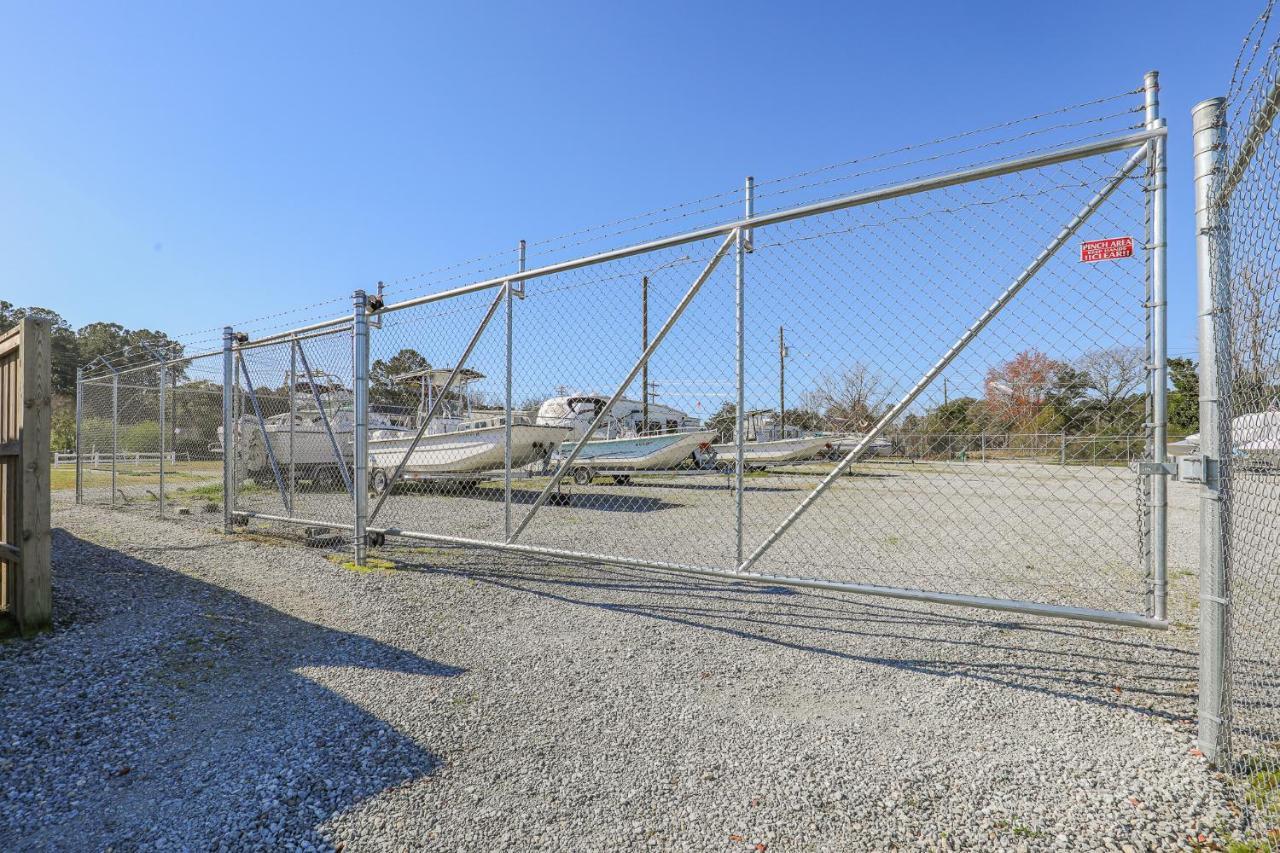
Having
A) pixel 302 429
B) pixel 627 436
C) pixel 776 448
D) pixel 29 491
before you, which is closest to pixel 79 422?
pixel 302 429

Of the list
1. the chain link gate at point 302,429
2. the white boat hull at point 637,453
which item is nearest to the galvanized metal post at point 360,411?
the chain link gate at point 302,429

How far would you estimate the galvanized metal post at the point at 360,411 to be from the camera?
5.31 m

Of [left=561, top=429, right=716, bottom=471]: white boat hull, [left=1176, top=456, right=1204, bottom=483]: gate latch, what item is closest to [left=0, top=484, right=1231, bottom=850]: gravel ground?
[left=1176, top=456, right=1204, bottom=483]: gate latch

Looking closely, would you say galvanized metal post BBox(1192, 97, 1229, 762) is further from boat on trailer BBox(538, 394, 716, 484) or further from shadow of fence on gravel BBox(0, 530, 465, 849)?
shadow of fence on gravel BBox(0, 530, 465, 849)

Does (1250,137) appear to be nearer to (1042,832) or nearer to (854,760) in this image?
(1042,832)

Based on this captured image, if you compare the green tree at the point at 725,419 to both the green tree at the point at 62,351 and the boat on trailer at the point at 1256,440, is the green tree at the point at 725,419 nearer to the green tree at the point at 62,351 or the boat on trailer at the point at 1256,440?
the boat on trailer at the point at 1256,440

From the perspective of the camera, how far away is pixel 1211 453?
2264 mm

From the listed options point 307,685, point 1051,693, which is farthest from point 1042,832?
point 307,685

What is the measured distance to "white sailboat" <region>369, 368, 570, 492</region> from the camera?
7922 mm

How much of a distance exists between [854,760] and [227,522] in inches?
287

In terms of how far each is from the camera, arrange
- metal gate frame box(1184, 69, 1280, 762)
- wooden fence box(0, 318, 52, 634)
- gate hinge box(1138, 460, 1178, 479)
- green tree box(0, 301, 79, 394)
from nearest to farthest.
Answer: metal gate frame box(1184, 69, 1280, 762) → gate hinge box(1138, 460, 1178, 479) → wooden fence box(0, 318, 52, 634) → green tree box(0, 301, 79, 394)

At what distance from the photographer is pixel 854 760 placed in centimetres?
232

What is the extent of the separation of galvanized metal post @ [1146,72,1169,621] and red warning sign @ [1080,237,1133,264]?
8 cm

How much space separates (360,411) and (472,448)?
11.9 ft
